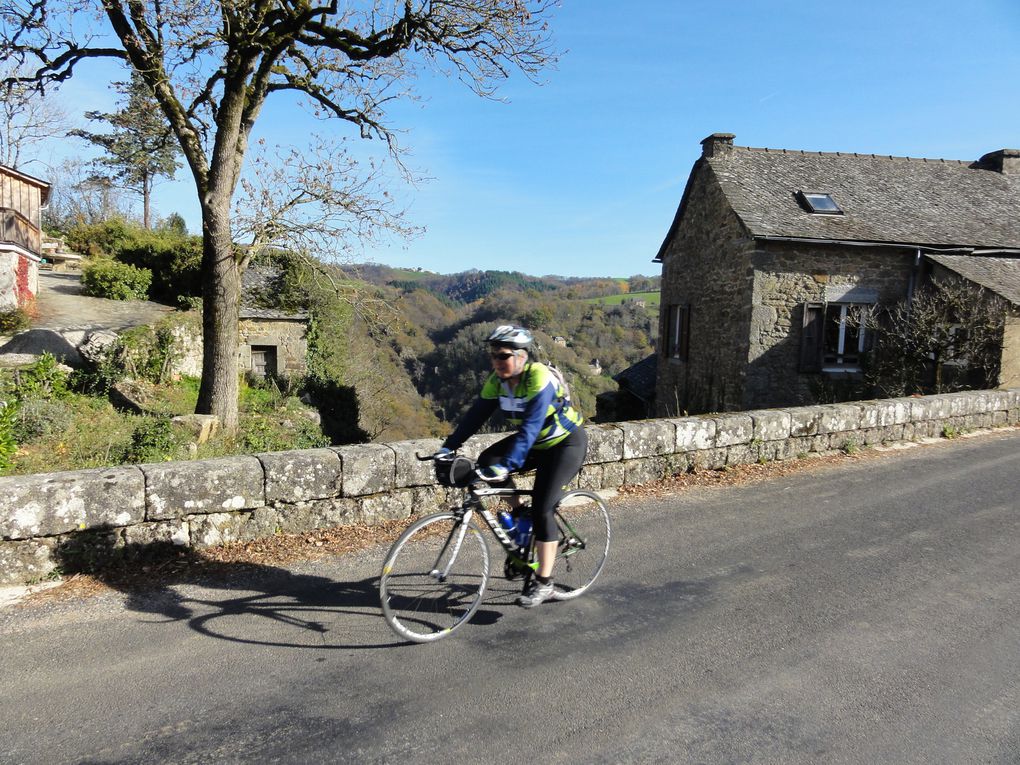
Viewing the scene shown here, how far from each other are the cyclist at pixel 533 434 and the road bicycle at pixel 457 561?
115 millimetres

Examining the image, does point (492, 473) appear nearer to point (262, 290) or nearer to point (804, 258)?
point (804, 258)

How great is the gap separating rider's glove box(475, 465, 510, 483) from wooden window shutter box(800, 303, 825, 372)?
14422 mm

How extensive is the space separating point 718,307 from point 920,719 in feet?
50.6

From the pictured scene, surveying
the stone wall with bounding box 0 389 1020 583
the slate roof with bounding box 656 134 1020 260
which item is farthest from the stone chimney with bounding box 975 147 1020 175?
the stone wall with bounding box 0 389 1020 583

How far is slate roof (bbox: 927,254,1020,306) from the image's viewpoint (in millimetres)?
14102

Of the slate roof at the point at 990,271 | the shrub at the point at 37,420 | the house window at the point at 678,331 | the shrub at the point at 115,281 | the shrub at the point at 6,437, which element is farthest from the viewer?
the shrub at the point at 115,281

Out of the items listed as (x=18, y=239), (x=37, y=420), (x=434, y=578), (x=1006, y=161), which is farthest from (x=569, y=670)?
(x=1006, y=161)

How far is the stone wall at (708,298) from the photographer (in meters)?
16.3

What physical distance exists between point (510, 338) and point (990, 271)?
1631 cm

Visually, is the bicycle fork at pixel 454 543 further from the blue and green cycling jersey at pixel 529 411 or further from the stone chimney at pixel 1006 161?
the stone chimney at pixel 1006 161

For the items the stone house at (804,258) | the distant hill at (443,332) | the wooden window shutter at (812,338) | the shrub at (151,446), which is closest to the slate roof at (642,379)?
the stone house at (804,258)

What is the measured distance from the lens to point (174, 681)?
310 cm

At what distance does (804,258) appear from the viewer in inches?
629

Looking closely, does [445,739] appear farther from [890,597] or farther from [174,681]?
[890,597]
